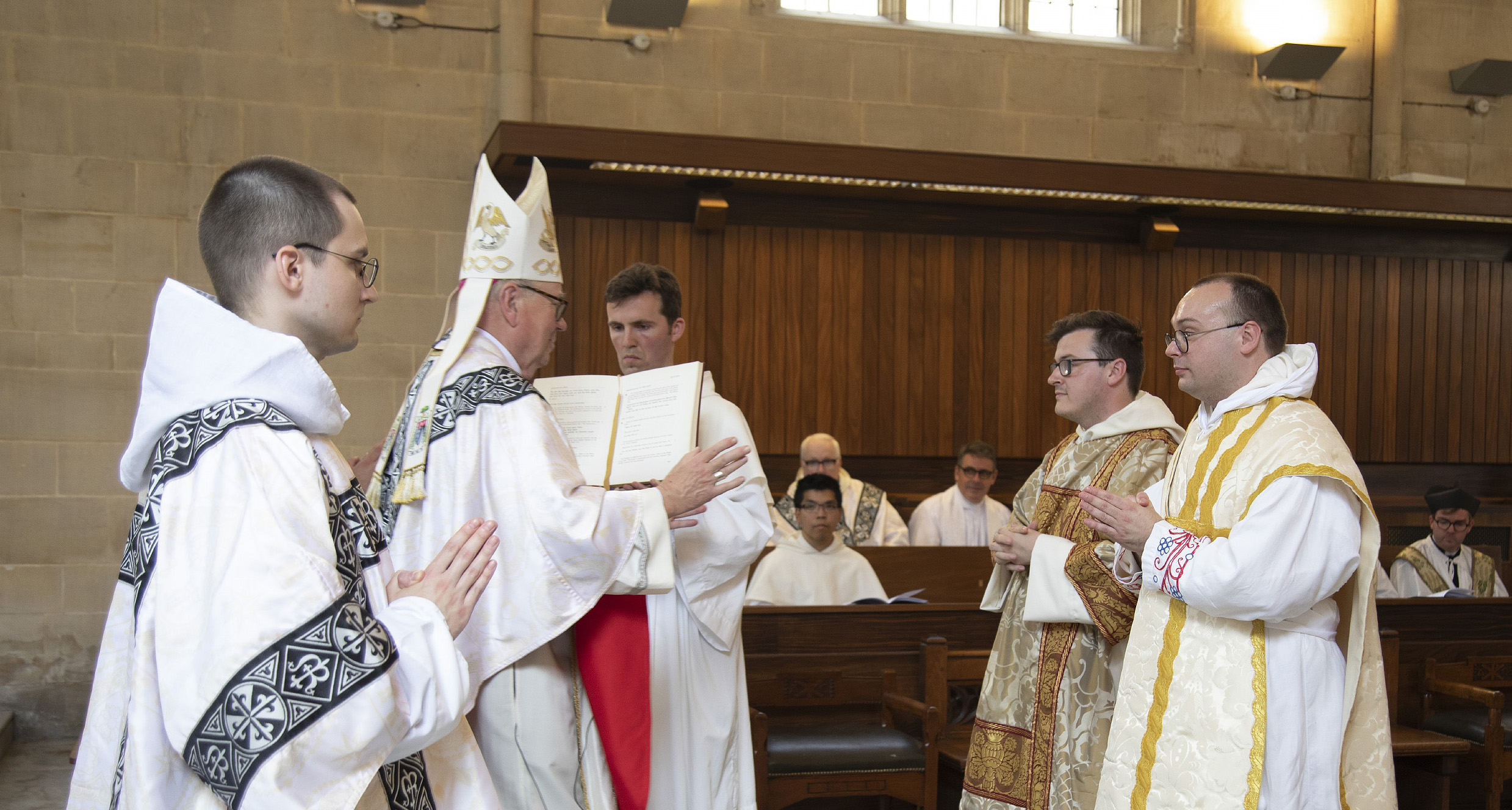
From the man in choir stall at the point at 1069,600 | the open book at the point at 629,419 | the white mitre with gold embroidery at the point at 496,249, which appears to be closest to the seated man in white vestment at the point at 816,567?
the man in choir stall at the point at 1069,600

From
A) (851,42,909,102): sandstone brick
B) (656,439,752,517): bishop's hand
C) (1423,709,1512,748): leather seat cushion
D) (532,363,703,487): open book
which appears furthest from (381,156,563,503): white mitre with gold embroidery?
(851,42,909,102): sandstone brick

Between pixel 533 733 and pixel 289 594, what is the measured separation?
4.00ft

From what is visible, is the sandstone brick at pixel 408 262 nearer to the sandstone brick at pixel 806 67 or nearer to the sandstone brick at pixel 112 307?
the sandstone brick at pixel 112 307

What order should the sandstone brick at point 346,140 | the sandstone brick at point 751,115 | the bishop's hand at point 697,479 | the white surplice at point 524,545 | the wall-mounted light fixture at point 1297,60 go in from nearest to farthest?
the white surplice at point 524,545 < the bishop's hand at point 697,479 < the sandstone brick at point 346,140 < the sandstone brick at point 751,115 < the wall-mounted light fixture at point 1297,60

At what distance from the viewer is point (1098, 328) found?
129 inches

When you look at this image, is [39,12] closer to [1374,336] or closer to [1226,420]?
[1226,420]

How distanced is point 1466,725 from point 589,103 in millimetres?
5725

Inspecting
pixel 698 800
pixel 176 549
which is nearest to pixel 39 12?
pixel 698 800

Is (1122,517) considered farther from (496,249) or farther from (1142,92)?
(1142,92)

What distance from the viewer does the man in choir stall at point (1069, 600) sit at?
301 centimetres

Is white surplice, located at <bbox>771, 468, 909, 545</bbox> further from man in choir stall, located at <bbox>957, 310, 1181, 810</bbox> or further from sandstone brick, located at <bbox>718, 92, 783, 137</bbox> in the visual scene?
man in choir stall, located at <bbox>957, 310, 1181, 810</bbox>

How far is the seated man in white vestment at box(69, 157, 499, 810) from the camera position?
1304mm

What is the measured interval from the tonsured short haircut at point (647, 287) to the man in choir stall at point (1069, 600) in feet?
3.53

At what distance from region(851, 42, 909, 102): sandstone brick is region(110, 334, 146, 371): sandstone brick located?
4656 mm
